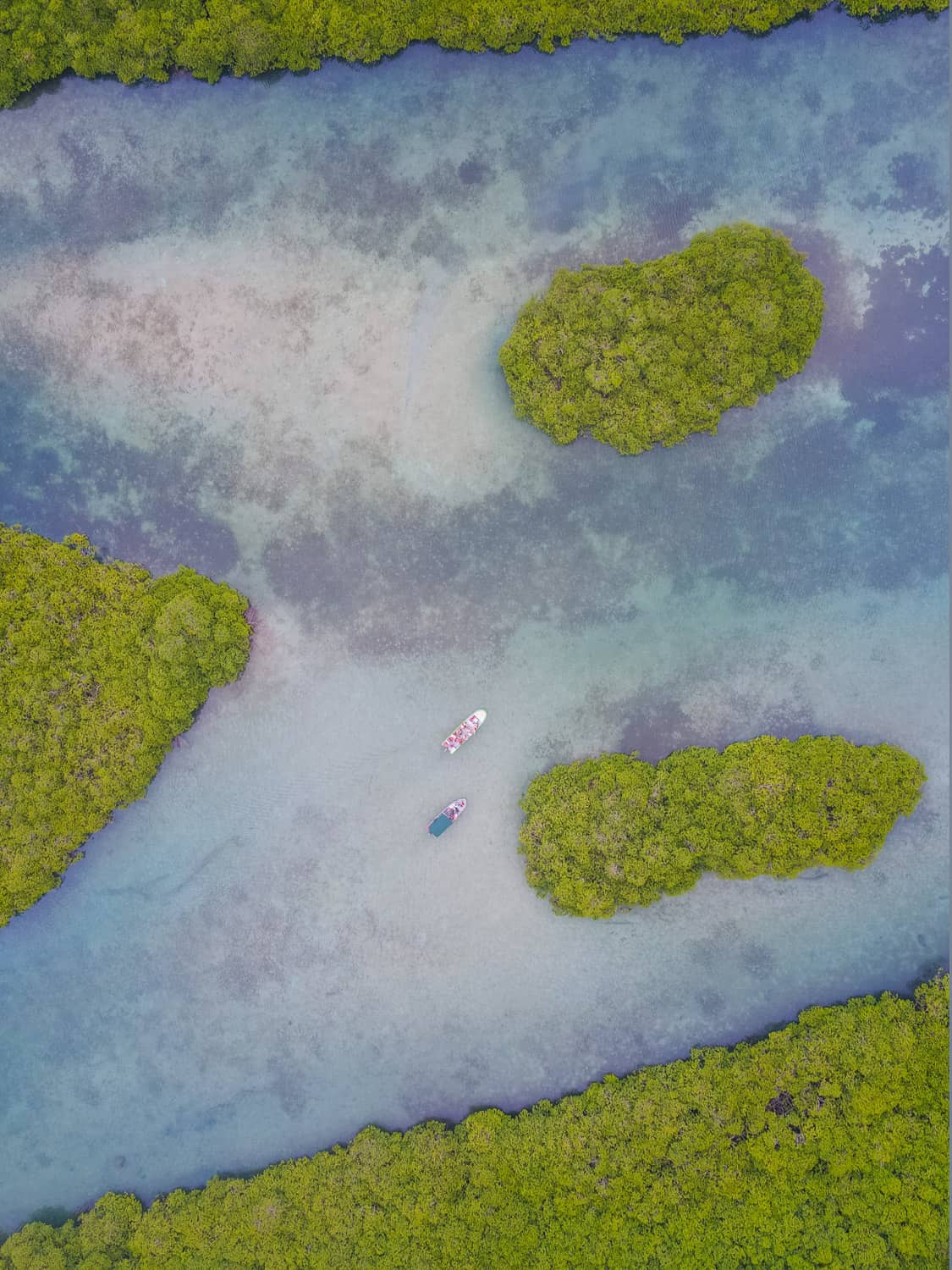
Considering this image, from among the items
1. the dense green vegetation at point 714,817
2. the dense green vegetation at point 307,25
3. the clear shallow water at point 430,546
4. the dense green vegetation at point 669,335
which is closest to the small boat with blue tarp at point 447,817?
the clear shallow water at point 430,546

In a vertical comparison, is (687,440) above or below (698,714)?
above

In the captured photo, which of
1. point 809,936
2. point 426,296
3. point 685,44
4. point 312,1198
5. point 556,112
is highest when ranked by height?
point 685,44

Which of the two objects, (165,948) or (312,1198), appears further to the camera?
(165,948)

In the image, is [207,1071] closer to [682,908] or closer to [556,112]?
[682,908]

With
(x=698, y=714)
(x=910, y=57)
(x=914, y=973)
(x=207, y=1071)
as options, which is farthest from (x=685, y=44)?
(x=207, y=1071)

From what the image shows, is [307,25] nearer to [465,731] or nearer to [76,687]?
[76,687]

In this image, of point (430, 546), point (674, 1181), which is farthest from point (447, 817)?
point (674, 1181)
